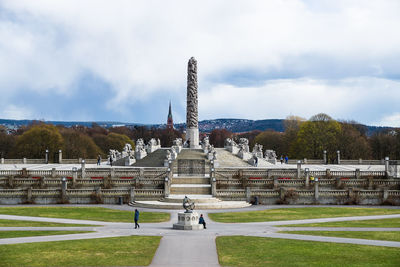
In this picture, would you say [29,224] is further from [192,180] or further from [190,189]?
[192,180]

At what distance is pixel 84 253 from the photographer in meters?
23.3

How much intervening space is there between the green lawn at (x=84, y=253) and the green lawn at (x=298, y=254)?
3.70 metres

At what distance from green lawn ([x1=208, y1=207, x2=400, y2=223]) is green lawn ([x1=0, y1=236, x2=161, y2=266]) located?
11.0 m

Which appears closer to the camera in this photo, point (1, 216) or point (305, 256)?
point (305, 256)

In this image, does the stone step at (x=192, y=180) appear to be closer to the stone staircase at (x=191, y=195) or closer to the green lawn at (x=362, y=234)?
the stone staircase at (x=191, y=195)

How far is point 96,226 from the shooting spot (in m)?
32.0

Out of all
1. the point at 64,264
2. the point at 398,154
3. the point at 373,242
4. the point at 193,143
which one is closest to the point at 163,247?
the point at 64,264

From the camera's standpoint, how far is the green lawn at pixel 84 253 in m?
21.6

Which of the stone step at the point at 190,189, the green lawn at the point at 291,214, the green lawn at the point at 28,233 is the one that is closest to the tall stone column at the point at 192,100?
the stone step at the point at 190,189

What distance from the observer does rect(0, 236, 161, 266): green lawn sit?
21.6 m

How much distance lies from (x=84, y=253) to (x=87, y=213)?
15989 millimetres

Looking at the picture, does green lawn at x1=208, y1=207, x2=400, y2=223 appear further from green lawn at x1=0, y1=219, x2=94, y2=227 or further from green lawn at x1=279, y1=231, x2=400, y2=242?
green lawn at x1=0, y1=219, x2=94, y2=227

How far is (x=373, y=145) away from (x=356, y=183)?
68744 millimetres

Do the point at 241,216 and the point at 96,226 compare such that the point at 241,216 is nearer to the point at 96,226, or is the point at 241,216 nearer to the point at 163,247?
the point at 96,226
